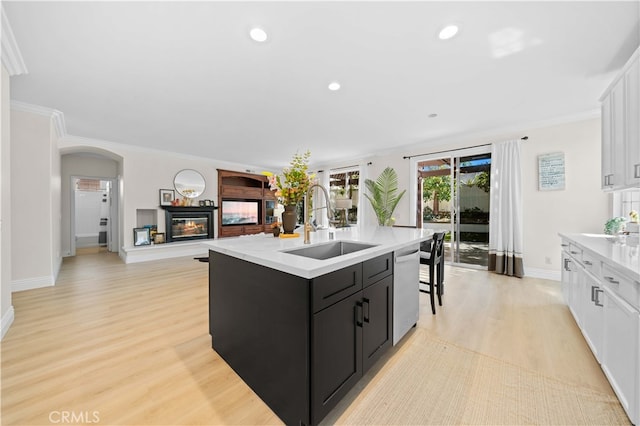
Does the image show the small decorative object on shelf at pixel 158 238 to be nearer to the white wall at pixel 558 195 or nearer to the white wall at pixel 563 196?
the white wall at pixel 558 195

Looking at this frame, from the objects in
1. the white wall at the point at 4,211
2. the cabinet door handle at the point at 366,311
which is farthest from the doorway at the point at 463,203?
the white wall at the point at 4,211

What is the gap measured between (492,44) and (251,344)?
2990 mm

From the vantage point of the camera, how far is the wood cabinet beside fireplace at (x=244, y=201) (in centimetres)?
696

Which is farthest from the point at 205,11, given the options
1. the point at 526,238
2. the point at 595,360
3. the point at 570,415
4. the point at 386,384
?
the point at 526,238

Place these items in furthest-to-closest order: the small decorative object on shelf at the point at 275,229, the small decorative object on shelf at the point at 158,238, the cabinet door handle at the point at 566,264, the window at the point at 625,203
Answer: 1. the small decorative object on shelf at the point at 158,238
2. the window at the point at 625,203
3. the cabinet door handle at the point at 566,264
4. the small decorative object on shelf at the point at 275,229

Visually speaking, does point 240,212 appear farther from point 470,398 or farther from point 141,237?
point 470,398

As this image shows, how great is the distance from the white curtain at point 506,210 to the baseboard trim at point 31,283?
7.07 meters

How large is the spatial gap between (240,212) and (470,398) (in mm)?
7012

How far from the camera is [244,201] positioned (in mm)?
7582

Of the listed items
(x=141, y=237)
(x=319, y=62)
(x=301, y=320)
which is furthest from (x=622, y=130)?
(x=141, y=237)

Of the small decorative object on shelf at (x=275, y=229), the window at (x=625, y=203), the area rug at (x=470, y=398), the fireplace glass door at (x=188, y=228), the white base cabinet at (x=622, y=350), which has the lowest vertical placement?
the area rug at (x=470, y=398)

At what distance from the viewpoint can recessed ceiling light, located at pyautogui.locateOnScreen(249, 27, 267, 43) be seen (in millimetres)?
1855

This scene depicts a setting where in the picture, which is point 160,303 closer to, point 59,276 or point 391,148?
point 59,276

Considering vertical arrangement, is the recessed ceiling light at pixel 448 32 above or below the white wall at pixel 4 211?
above
